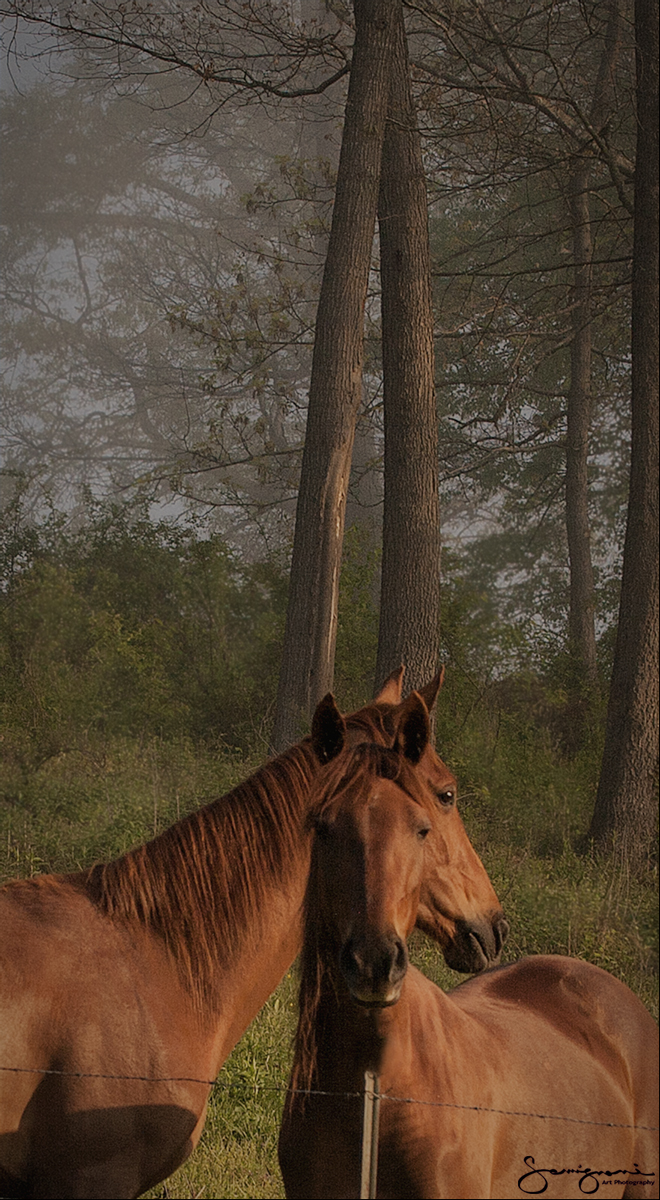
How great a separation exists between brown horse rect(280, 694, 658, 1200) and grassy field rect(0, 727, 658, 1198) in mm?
272

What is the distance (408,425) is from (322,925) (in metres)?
4.16

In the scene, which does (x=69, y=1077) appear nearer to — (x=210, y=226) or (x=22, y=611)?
(x=22, y=611)

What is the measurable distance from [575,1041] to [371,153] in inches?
192

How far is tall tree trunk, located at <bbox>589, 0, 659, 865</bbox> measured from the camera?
344cm

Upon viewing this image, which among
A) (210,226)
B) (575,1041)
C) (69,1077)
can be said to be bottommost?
(69,1077)

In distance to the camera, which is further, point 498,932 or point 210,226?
point 210,226

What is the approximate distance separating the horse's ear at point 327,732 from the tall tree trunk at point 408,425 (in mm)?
3544

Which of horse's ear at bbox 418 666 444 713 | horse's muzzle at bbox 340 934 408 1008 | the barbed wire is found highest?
horse's ear at bbox 418 666 444 713

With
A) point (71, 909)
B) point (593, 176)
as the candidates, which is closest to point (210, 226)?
point (593, 176)

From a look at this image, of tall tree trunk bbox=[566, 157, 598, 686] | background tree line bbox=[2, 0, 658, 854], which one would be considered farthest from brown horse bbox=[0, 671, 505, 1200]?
tall tree trunk bbox=[566, 157, 598, 686]

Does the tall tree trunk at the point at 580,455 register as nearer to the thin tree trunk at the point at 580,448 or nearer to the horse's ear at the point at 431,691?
the thin tree trunk at the point at 580,448

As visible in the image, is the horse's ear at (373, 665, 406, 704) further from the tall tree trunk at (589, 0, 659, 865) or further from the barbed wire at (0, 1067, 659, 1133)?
the tall tree trunk at (589, 0, 659, 865)

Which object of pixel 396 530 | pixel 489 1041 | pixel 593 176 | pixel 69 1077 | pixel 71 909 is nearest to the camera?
pixel 489 1041

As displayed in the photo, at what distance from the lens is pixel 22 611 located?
8.46 m
